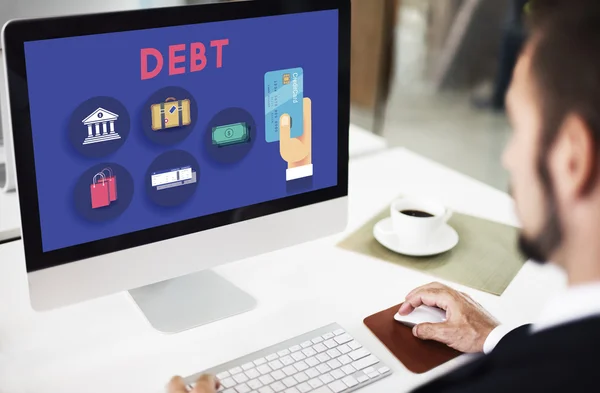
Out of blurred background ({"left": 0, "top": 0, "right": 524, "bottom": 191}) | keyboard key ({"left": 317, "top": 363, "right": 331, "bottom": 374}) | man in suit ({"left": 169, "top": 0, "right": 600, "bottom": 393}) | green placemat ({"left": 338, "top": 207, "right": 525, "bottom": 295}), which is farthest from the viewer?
blurred background ({"left": 0, "top": 0, "right": 524, "bottom": 191})

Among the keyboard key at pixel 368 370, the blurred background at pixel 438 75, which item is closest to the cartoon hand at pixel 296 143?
the keyboard key at pixel 368 370

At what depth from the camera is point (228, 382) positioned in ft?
3.51

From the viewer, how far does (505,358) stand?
721 millimetres

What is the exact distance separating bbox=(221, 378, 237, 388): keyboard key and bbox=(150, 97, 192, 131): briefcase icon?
1.30ft

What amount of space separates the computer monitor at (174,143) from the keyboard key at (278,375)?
199mm

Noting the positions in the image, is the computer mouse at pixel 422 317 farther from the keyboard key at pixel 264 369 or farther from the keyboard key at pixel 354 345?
the keyboard key at pixel 264 369

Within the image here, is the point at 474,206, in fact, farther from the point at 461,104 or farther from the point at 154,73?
the point at 461,104

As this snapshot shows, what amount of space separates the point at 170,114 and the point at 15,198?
718 millimetres

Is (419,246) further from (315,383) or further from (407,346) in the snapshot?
(315,383)

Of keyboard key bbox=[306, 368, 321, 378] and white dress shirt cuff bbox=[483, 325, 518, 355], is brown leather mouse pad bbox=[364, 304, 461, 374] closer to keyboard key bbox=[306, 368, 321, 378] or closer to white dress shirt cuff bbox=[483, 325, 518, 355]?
white dress shirt cuff bbox=[483, 325, 518, 355]

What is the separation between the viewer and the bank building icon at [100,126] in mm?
1071

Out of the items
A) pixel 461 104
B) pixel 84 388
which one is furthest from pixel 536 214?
pixel 461 104

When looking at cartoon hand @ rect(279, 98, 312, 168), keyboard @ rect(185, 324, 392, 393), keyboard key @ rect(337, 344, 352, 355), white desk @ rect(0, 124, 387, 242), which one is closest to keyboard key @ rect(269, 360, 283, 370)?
keyboard @ rect(185, 324, 392, 393)

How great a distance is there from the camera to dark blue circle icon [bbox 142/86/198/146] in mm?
1118
